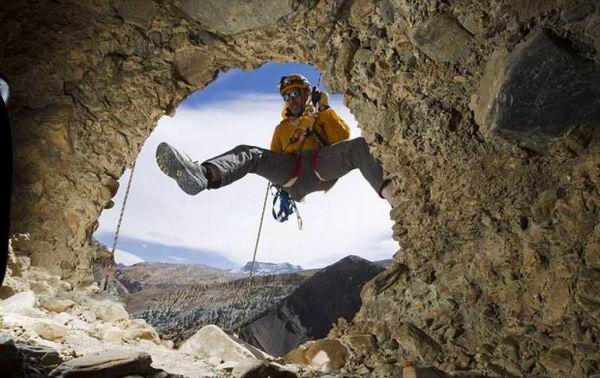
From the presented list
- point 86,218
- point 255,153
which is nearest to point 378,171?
point 255,153

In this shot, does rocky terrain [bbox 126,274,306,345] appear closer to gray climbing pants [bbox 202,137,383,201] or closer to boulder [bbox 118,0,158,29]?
gray climbing pants [bbox 202,137,383,201]

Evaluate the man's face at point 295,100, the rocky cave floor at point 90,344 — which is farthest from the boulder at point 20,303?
the man's face at point 295,100

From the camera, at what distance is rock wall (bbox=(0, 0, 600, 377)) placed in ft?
4.84

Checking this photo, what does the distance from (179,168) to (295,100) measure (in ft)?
6.38

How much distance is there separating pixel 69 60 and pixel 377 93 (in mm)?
1844

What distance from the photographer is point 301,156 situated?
3.63 metres

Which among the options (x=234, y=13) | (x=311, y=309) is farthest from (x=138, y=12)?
(x=311, y=309)

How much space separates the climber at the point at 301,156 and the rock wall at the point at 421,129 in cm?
58

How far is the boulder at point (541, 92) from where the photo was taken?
4.77 feet

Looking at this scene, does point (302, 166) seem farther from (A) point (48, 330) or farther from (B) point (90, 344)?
(A) point (48, 330)

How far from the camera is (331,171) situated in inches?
135

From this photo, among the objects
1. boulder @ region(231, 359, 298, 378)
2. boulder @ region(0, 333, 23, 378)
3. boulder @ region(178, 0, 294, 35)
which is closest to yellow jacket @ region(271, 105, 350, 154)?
boulder @ region(178, 0, 294, 35)

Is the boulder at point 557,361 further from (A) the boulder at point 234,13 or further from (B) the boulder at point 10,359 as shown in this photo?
(A) the boulder at point 234,13

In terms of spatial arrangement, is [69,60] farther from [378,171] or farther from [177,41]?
[378,171]
